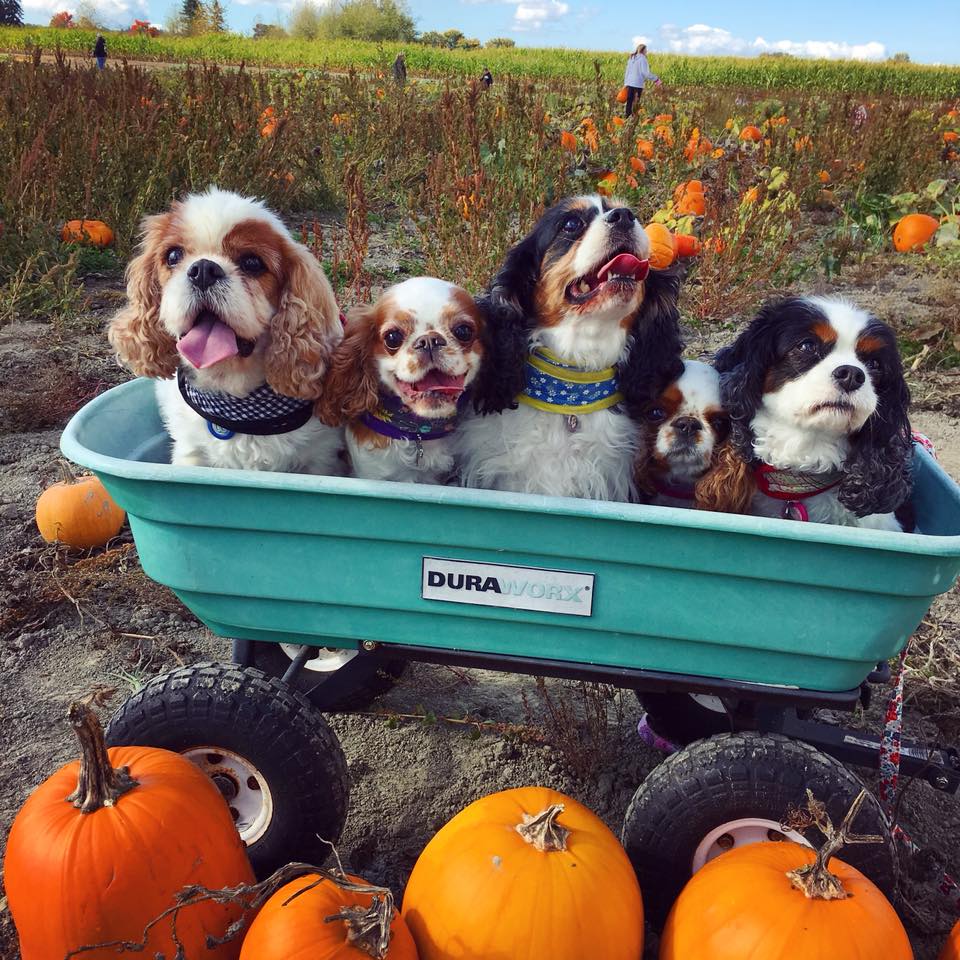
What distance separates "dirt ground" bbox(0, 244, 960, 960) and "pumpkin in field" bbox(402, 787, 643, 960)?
1.76 ft

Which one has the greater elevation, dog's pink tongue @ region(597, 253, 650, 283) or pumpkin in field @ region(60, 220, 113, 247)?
dog's pink tongue @ region(597, 253, 650, 283)

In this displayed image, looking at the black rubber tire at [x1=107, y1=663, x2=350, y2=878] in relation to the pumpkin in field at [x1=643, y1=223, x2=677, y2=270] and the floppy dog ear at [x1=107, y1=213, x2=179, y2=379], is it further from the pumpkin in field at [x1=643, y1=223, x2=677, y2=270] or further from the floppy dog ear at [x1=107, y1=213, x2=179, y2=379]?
the pumpkin in field at [x1=643, y1=223, x2=677, y2=270]

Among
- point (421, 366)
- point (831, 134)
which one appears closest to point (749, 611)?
point (421, 366)

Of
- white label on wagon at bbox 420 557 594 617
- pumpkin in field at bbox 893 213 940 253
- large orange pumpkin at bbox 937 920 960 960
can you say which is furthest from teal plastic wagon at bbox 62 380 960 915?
pumpkin in field at bbox 893 213 940 253

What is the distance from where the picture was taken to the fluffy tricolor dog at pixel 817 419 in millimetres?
1617

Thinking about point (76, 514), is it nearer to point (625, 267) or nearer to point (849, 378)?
point (625, 267)

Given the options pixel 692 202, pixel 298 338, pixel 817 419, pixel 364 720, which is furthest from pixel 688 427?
pixel 692 202

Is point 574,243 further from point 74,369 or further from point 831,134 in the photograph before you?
point 831,134

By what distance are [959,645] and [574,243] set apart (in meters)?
2.09

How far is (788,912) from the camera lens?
138 centimetres

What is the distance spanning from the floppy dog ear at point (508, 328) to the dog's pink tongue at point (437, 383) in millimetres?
107

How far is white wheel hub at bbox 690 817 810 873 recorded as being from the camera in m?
1.73

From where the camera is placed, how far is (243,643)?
2.03 metres

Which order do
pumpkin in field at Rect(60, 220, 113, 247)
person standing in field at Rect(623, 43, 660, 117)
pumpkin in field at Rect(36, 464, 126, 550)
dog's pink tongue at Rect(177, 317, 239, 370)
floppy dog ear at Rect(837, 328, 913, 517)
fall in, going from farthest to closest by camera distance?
person standing in field at Rect(623, 43, 660, 117) → pumpkin in field at Rect(60, 220, 113, 247) → pumpkin in field at Rect(36, 464, 126, 550) → dog's pink tongue at Rect(177, 317, 239, 370) → floppy dog ear at Rect(837, 328, 913, 517)
